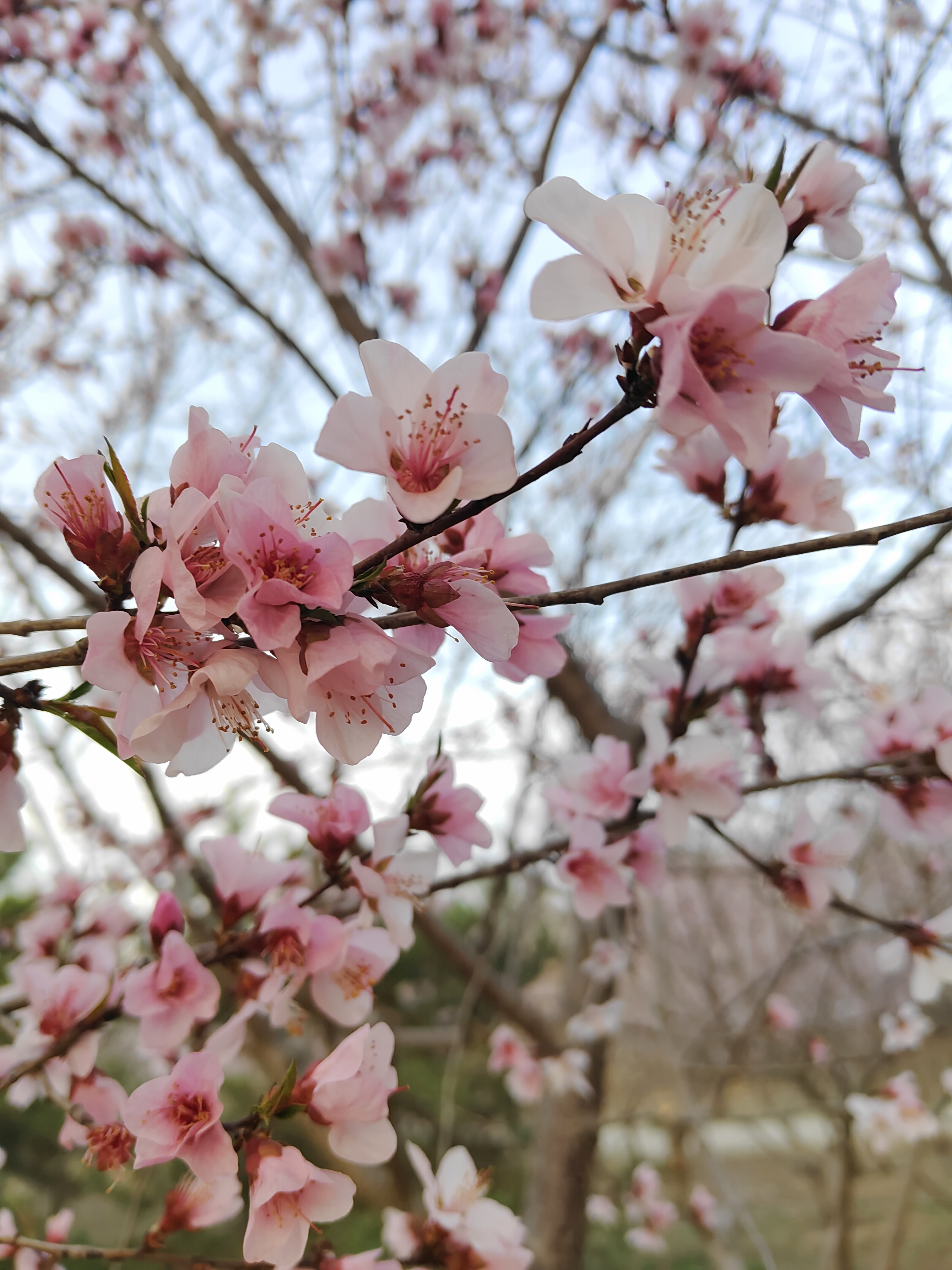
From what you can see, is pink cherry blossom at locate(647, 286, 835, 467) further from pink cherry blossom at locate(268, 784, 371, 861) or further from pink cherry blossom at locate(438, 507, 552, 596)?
pink cherry blossom at locate(268, 784, 371, 861)

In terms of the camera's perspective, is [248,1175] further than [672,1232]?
No

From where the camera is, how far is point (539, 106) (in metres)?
2.80

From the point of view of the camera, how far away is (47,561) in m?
1.27

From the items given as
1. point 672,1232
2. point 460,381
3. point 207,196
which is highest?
point 207,196

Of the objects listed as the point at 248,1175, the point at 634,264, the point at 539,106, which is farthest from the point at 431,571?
the point at 539,106

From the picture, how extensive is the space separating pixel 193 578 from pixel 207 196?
10.0ft

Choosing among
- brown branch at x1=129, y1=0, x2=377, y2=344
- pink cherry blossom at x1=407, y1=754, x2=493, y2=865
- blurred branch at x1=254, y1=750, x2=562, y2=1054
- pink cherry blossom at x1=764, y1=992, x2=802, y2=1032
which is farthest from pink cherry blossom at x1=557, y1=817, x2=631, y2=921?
pink cherry blossom at x1=764, y1=992, x2=802, y2=1032

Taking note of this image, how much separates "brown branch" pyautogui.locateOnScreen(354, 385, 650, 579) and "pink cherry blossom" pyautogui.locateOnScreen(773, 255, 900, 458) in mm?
90

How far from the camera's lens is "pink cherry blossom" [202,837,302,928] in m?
0.92

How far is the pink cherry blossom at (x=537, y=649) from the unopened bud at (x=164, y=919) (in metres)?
0.47

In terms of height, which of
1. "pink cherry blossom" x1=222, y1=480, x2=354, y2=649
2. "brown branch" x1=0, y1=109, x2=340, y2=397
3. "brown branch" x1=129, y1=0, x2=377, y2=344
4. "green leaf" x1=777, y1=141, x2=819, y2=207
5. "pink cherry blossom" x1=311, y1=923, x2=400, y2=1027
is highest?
"brown branch" x1=129, y1=0, x2=377, y2=344

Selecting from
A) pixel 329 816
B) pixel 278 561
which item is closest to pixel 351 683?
pixel 278 561

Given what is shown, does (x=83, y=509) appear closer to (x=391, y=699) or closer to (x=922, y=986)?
(x=391, y=699)

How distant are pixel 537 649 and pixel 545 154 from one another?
6.92 ft
